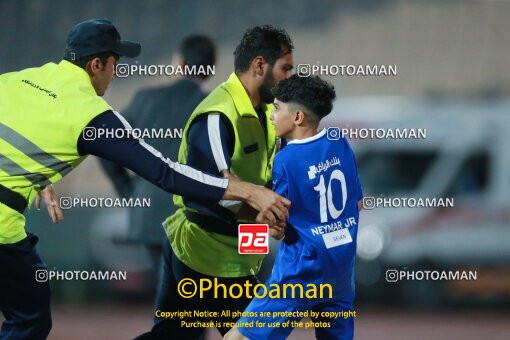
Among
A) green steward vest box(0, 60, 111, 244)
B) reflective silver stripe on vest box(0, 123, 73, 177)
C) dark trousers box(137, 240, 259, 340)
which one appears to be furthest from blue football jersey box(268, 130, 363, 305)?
reflective silver stripe on vest box(0, 123, 73, 177)

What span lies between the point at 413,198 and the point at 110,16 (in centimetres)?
163

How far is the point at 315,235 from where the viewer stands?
12.4 ft

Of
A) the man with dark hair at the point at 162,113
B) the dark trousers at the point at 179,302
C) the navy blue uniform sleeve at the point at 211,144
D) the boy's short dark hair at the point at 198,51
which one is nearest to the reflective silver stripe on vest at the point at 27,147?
the navy blue uniform sleeve at the point at 211,144

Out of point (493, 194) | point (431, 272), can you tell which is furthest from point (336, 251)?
point (493, 194)

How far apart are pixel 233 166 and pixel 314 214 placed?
0.47 meters

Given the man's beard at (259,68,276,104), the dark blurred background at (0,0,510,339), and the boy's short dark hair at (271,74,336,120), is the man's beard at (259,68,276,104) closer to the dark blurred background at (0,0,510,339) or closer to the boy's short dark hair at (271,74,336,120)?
the boy's short dark hair at (271,74,336,120)

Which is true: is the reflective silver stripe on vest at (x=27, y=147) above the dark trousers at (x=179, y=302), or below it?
above

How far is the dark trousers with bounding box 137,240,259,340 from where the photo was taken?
13.8ft

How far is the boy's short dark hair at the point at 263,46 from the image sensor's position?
13.7ft

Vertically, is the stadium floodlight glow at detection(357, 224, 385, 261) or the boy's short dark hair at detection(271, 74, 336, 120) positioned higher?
the boy's short dark hair at detection(271, 74, 336, 120)

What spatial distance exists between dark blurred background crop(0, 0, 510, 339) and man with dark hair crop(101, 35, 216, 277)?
0.16ft

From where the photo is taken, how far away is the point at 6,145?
12.1 feet

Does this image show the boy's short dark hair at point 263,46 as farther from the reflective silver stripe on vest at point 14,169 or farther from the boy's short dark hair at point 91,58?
the reflective silver stripe on vest at point 14,169

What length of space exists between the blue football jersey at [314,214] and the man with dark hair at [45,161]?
0.31ft
